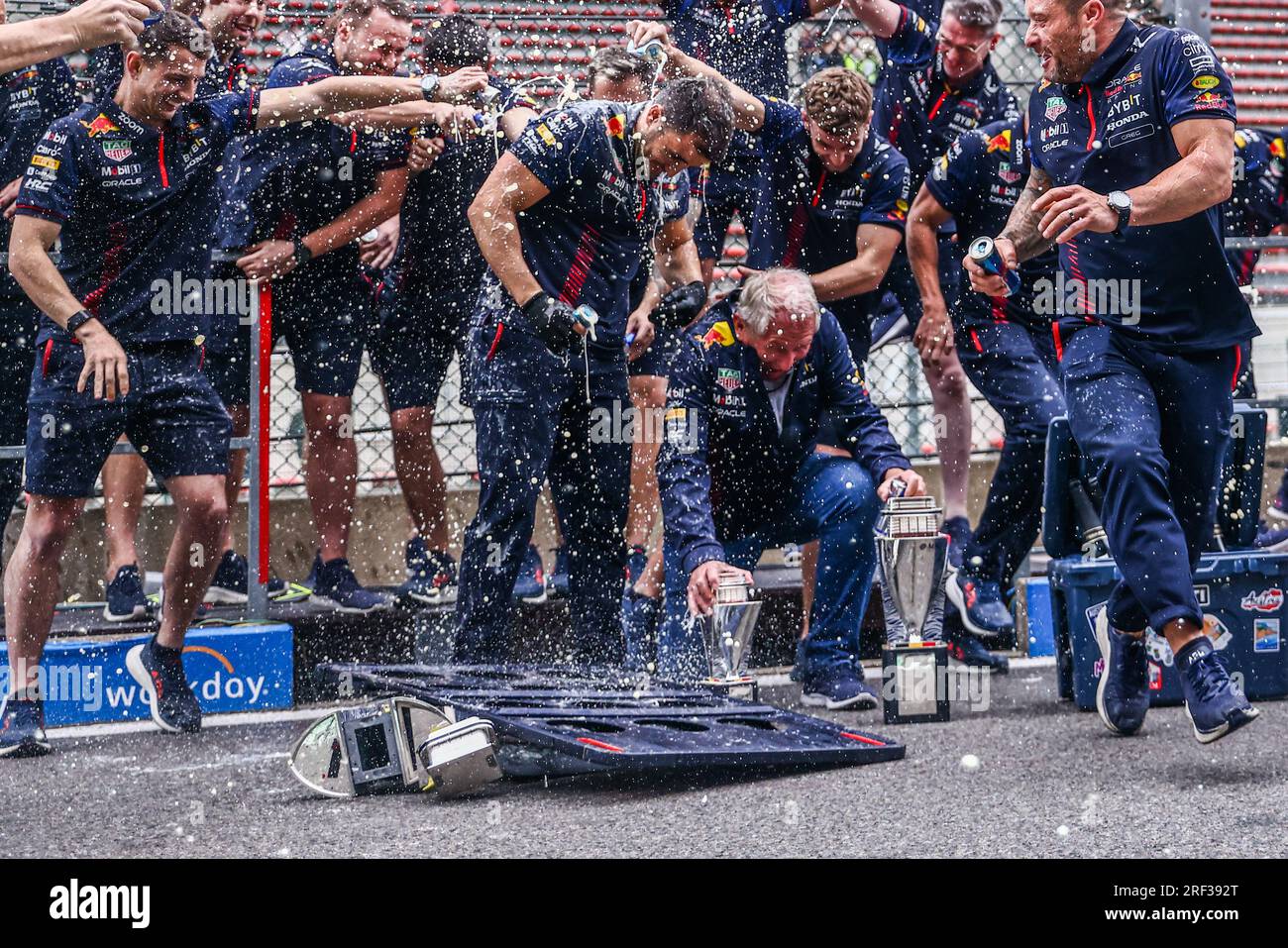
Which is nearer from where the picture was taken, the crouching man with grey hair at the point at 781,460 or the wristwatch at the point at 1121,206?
the wristwatch at the point at 1121,206

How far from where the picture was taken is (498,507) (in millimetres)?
5070

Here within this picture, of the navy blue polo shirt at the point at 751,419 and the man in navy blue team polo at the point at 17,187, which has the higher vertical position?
the man in navy blue team polo at the point at 17,187

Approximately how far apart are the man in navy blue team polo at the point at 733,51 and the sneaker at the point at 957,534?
136 cm

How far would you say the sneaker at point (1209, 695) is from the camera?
153 inches

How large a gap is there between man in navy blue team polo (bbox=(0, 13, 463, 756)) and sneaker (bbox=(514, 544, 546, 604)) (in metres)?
1.16

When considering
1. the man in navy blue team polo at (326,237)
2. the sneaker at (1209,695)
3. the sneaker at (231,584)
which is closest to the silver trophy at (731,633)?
the sneaker at (1209,695)

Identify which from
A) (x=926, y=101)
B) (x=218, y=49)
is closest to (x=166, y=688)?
(x=218, y=49)

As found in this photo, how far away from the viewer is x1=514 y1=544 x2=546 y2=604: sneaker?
584 centimetres

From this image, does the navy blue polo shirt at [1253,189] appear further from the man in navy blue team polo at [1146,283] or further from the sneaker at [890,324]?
the man in navy blue team polo at [1146,283]

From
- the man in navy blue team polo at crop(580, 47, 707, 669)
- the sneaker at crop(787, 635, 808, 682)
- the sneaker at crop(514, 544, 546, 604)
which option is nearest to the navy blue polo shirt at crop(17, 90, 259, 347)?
the man in navy blue team polo at crop(580, 47, 707, 669)

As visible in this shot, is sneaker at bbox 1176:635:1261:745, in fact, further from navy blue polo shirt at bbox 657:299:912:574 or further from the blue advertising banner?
the blue advertising banner

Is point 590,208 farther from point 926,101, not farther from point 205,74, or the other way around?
point 926,101

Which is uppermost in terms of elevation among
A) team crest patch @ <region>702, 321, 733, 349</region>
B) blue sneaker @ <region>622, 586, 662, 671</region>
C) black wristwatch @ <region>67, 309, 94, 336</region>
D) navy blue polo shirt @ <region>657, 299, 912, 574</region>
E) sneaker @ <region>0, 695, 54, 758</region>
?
black wristwatch @ <region>67, 309, 94, 336</region>
